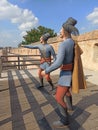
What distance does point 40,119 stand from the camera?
16.4 feet

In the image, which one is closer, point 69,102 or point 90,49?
point 69,102

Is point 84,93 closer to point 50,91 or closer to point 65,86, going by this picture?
point 50,91

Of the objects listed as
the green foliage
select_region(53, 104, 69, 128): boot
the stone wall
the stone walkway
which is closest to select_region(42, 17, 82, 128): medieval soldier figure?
select_region(53, 104, 69, 128): boot

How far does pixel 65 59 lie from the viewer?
440cm

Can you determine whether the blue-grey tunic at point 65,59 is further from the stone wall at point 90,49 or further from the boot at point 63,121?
the stone wall at point 90,49

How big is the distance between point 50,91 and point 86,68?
6279mm

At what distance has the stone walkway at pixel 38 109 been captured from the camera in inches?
184

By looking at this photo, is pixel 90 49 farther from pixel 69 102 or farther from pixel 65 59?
pixel 65 59

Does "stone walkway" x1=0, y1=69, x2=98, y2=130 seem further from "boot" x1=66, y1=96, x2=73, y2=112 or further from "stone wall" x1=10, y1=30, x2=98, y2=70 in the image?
"stone wall" x1=10, y1=30, x2=98, y2=70

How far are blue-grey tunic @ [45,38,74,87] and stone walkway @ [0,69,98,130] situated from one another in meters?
0.83

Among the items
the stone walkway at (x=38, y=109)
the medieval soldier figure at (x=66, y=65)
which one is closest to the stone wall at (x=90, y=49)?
the stone walkway at (x=38, y=109)

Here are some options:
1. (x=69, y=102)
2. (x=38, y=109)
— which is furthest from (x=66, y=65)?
(x=38, y=109)

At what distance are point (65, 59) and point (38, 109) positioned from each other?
5.75 ft

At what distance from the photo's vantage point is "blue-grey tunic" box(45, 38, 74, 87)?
423 centimetres
